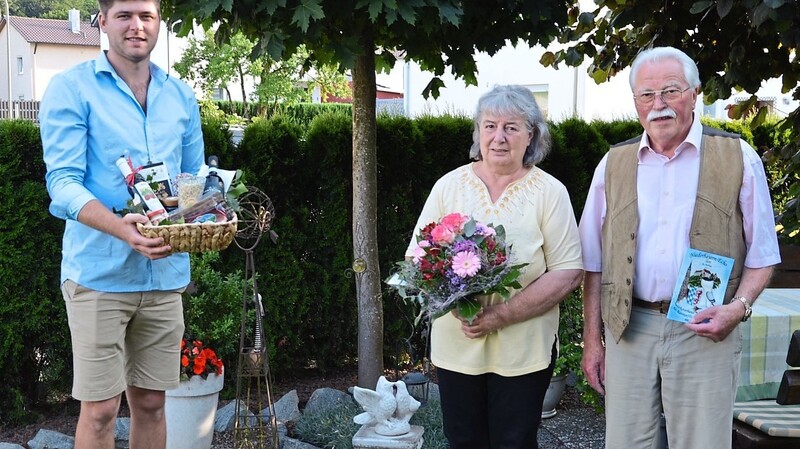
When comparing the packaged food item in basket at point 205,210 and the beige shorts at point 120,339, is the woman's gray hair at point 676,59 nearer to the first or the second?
the packaged food item in basket at point 205,210

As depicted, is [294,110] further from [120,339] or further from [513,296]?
[513,296]

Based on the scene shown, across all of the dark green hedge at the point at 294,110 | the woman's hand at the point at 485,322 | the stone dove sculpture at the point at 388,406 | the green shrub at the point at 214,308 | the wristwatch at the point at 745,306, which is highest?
the dark green hedge at the point at 294,110

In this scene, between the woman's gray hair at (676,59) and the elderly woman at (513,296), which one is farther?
the elderly woman at (513,296)

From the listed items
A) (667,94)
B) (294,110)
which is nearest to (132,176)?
(667,94)

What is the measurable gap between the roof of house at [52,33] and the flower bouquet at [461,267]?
185 feet

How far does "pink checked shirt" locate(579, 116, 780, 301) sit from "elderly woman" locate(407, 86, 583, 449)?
29 cm

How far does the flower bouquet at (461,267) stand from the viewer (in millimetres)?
2701

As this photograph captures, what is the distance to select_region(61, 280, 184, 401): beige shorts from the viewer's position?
2986mm

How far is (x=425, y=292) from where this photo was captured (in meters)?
2.78

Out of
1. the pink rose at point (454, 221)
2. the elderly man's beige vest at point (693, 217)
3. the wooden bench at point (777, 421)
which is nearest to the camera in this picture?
the elderly man's beige vest at point (693, 217)

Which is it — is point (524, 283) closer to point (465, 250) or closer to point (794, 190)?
point (465, 250)

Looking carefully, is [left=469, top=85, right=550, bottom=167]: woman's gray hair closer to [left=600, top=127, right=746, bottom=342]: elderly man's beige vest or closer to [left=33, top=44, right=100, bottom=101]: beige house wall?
[left=600, top=127, right=746, bottom=342]: elderly man's beige vest

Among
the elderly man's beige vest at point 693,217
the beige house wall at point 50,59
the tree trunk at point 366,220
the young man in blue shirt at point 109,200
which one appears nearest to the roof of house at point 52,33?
the beige house wall at point 50,59

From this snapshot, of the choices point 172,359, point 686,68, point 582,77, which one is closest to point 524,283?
point 686,68
